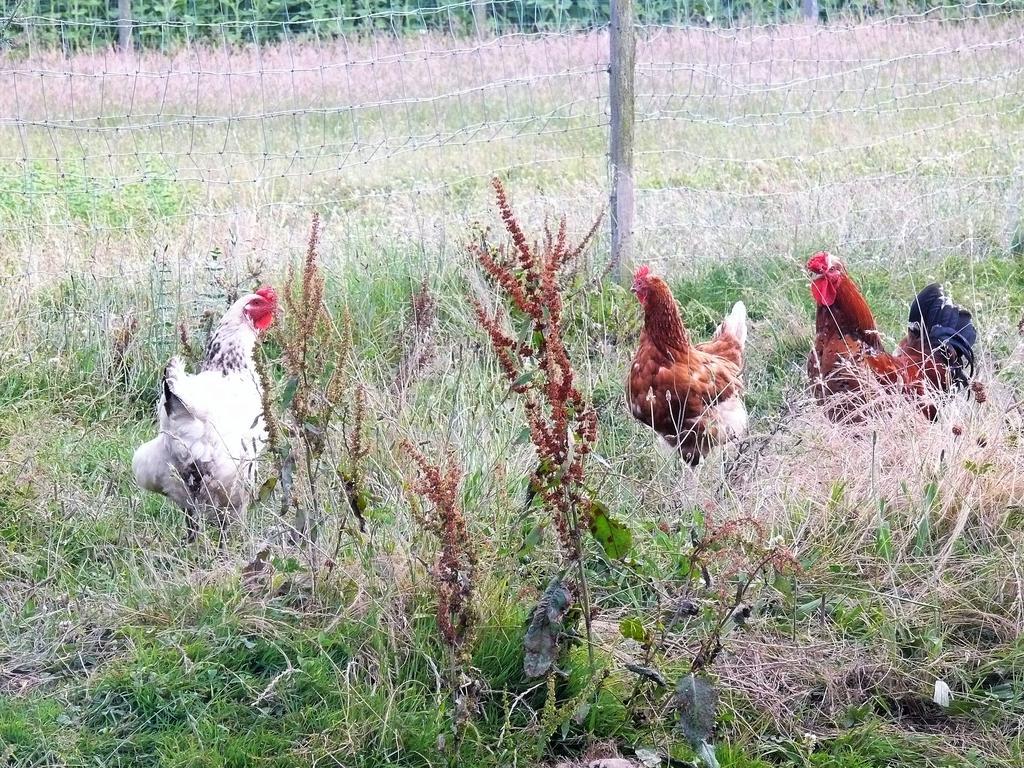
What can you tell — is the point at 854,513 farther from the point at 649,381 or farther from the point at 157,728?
the point at 157,728

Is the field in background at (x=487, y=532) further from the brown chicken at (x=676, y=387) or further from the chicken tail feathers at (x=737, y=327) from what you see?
the chicken tail feathers at (x=737, y=327)

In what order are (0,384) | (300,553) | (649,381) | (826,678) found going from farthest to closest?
(0,384) < (649,381) < (300,553) < (826,678)

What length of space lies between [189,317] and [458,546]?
3.31 meters

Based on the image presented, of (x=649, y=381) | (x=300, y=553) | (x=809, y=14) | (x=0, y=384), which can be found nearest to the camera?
(x=300, y=553)

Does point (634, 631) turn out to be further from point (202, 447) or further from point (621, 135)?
point (621, 135)

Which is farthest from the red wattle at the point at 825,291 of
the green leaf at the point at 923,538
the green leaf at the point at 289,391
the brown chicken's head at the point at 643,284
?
the green leaf at the point at 289,391

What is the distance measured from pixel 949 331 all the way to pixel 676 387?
1.22 metres

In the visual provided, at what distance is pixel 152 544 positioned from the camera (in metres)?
4.07

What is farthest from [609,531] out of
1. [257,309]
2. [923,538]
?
[257,309]

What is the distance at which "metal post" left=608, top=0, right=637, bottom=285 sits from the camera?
6.38 m

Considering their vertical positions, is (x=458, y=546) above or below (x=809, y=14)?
below

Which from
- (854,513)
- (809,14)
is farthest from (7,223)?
(809,14)

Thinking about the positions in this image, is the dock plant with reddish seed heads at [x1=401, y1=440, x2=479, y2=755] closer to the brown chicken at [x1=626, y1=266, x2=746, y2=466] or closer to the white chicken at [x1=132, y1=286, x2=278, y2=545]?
the white chicken at [x1=132, y1=286, x2=278, y2=545]

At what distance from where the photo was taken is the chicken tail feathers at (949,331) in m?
4.95
